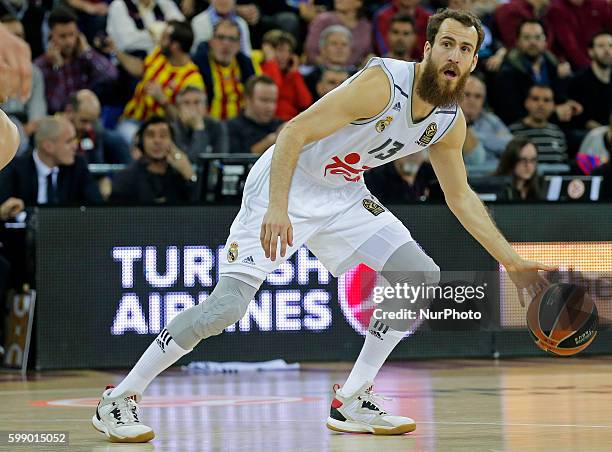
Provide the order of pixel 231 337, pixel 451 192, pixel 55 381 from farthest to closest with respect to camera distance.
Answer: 1. pixel 231 337
2. pixel 55 381
3. pixel 451 192

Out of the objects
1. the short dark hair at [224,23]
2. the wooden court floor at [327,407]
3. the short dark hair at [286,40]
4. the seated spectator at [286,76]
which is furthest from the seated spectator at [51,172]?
the short dark hair at [286,40]

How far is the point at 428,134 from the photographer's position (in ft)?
21.9

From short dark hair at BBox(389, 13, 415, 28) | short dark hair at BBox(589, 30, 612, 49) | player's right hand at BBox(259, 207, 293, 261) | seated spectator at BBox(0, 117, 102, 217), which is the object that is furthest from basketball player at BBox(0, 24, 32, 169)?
short dark hair at BBox(589, 30, 612, 49)

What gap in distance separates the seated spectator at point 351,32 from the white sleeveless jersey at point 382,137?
8333 millimetres

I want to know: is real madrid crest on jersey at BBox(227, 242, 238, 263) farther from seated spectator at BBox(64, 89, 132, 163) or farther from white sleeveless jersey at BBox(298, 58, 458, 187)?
seated spectator at BBox(64, 89, 132, 163)

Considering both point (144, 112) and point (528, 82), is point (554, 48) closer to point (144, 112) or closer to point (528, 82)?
point (528, 82)

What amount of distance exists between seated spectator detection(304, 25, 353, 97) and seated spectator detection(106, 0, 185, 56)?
1.59 metres

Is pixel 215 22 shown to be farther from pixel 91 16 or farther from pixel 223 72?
pixel 91 16

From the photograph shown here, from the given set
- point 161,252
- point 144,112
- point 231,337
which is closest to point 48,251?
point 161,252

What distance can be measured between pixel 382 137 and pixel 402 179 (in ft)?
17.2

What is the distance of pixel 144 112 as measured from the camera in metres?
→ 13.5

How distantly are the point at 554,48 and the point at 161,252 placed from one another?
25.2 ft

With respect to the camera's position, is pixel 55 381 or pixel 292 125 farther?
pixel 55 381

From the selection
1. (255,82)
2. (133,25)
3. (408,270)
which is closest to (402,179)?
(255,82)
